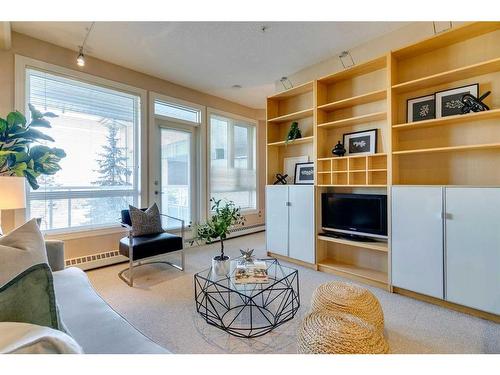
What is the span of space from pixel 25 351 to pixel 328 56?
3731mm

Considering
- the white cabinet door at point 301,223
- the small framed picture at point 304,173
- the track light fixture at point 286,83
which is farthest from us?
the track light fixture at point 286,83

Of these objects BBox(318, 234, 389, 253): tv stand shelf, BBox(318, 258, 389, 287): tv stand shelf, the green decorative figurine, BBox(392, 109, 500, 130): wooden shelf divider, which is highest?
the green decorative figurine

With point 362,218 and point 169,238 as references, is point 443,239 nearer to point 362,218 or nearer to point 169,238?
point 362,218

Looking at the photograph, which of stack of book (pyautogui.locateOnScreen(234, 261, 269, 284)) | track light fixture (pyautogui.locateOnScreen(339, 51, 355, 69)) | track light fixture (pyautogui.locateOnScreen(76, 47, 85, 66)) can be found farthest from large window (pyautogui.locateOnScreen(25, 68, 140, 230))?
track light fixture (pyautogui.locateOnScreen(339, 51, 355, 69))

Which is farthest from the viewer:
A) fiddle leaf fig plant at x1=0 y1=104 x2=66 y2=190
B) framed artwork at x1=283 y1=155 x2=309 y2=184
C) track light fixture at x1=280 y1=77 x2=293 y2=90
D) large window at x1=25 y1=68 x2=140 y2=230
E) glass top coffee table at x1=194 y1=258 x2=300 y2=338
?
track light fixture at x1=280 y1=77 x2=293 y2=90

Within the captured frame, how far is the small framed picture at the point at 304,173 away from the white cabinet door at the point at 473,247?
161 cm

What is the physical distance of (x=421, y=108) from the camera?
252 cm

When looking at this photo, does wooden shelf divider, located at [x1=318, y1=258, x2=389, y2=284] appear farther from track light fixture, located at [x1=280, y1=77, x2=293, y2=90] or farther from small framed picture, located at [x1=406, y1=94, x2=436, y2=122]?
track light fixture, located at [x1=280, y1=77, x2=293, y2=90]

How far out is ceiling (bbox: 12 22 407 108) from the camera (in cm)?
264

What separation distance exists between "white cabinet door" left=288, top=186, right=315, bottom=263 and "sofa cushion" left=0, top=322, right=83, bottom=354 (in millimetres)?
2866

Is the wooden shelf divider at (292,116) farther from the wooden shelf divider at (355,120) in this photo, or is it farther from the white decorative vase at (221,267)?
the white decorative vase at (221,267)

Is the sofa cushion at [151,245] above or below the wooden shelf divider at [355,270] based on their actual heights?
above

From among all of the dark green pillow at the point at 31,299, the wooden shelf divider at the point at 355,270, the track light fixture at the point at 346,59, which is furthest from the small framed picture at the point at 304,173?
the dark green pillow at the point at 31,299

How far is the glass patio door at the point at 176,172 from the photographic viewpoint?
13.4ft
